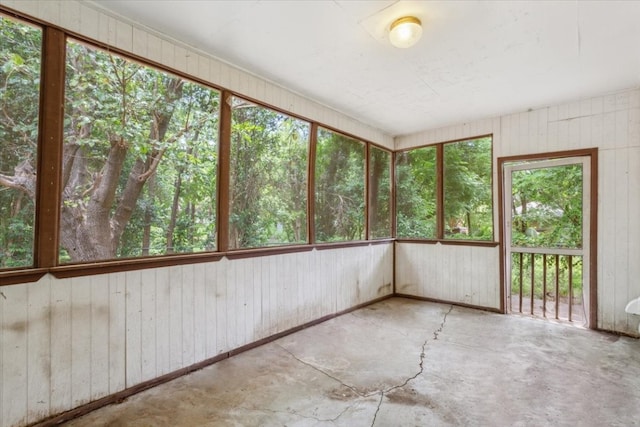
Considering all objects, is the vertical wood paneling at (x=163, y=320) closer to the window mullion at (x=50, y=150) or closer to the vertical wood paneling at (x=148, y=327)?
the vertical wood paneling at (x=148, y=327)

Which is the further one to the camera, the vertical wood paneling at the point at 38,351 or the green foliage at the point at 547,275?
the green foliage at the point at 547,275

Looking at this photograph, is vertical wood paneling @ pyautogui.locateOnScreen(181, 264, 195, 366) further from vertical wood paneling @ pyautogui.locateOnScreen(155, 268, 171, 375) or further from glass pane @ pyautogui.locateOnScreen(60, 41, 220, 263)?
glass pane @ pyautogui.locateOnScreen(60, 41, 220, 263)

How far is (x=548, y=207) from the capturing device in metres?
4.05

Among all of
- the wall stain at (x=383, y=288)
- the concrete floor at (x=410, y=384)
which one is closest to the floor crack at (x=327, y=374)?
the concrete floor at (x=410, y=384)

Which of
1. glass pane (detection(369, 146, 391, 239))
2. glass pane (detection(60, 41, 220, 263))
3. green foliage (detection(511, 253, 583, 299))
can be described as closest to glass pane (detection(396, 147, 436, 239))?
glass pane (detection(369, 146, 391, 239))

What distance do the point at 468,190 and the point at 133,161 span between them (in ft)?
14.2

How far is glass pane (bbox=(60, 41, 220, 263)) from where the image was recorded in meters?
2.12

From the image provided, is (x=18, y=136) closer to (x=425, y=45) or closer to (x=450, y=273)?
(x=425, y=45)

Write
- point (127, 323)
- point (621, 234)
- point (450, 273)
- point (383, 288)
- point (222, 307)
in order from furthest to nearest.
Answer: point (383, 288)
point (450, 273)
point (621, 234)
point (222, 307)
point (127, 323)

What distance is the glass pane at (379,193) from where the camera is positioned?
4.94 metres

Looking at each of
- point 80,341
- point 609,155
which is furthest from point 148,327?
point 609,155

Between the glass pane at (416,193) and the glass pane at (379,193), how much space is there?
21cm

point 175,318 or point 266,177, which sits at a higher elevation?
point 266,177

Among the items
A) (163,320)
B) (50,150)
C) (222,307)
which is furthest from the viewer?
(222,307)
